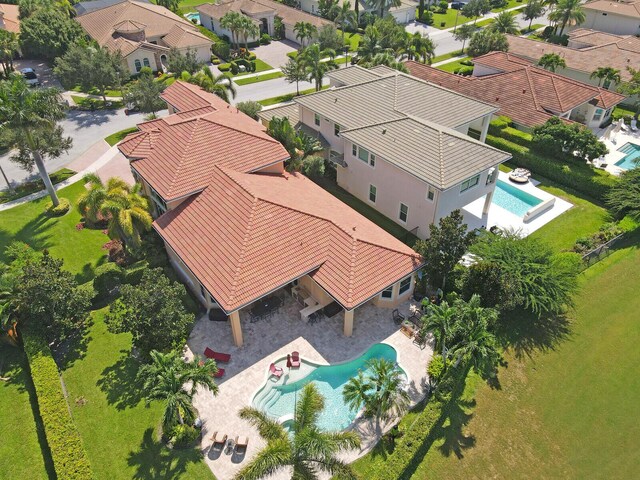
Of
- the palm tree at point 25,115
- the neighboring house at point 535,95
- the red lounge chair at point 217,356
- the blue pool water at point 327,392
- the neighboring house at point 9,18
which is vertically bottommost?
the blue pool water at point 327,392

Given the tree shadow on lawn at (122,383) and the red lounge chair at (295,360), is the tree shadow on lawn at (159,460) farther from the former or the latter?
the red lounge chair at (295,360)

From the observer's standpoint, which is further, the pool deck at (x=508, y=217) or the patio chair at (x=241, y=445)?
the pool deck at (x=508, y=217)

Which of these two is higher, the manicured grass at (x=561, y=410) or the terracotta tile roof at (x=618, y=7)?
the terracotta tile roof at (x=618, y=7)

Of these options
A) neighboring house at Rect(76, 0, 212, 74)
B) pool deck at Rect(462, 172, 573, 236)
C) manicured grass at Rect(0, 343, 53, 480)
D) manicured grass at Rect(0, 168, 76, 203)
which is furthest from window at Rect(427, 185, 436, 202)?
neighboring house at Rect(76, 0, 212, 74)

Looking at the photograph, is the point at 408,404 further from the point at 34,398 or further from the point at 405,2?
the point at 405,2

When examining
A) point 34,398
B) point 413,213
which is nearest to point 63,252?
point 34,398

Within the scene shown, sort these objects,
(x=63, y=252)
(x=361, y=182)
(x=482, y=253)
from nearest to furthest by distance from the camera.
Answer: (x=482, y=253), (x=63, y=252), (x=361, y=182)

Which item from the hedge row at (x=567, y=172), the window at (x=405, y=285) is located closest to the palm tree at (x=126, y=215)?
the window at (x=405, y=285)
